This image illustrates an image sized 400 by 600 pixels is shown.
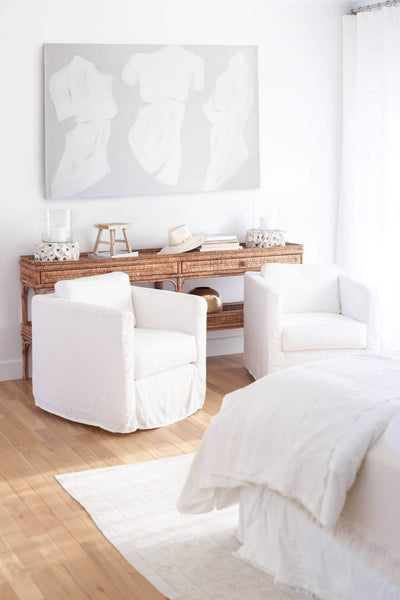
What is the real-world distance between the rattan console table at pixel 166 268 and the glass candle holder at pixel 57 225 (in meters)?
0.17

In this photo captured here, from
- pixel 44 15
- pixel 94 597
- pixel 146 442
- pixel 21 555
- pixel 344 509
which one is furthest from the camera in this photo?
pixel 44 15

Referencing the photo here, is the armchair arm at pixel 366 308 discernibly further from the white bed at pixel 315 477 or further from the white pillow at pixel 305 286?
the white bed at pixel 315 477

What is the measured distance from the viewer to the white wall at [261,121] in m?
4.82

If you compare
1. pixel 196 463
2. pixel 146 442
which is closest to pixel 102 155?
pixel 146 442

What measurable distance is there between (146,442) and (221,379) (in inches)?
49.7

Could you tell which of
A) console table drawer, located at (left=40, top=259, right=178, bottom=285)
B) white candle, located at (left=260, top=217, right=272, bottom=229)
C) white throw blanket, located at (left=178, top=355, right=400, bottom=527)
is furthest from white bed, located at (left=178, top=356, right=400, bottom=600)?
white candle, located at (left=260, top=217, right=272, bottom=229)

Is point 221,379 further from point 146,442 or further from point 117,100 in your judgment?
point 117,100

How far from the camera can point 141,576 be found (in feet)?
8.42

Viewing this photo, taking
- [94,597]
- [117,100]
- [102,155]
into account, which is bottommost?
[94,597]

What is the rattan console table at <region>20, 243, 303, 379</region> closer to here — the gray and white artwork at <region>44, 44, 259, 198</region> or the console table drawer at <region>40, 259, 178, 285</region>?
the console table drawer at <region>40, 259, 178, 285</region>

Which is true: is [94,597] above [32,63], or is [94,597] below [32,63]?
below

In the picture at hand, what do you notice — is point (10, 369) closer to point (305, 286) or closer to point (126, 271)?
point (126, 271)

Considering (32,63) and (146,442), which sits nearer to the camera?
(146,442)

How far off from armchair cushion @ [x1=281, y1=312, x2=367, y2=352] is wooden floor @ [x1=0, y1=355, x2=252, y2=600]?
1.77ft
